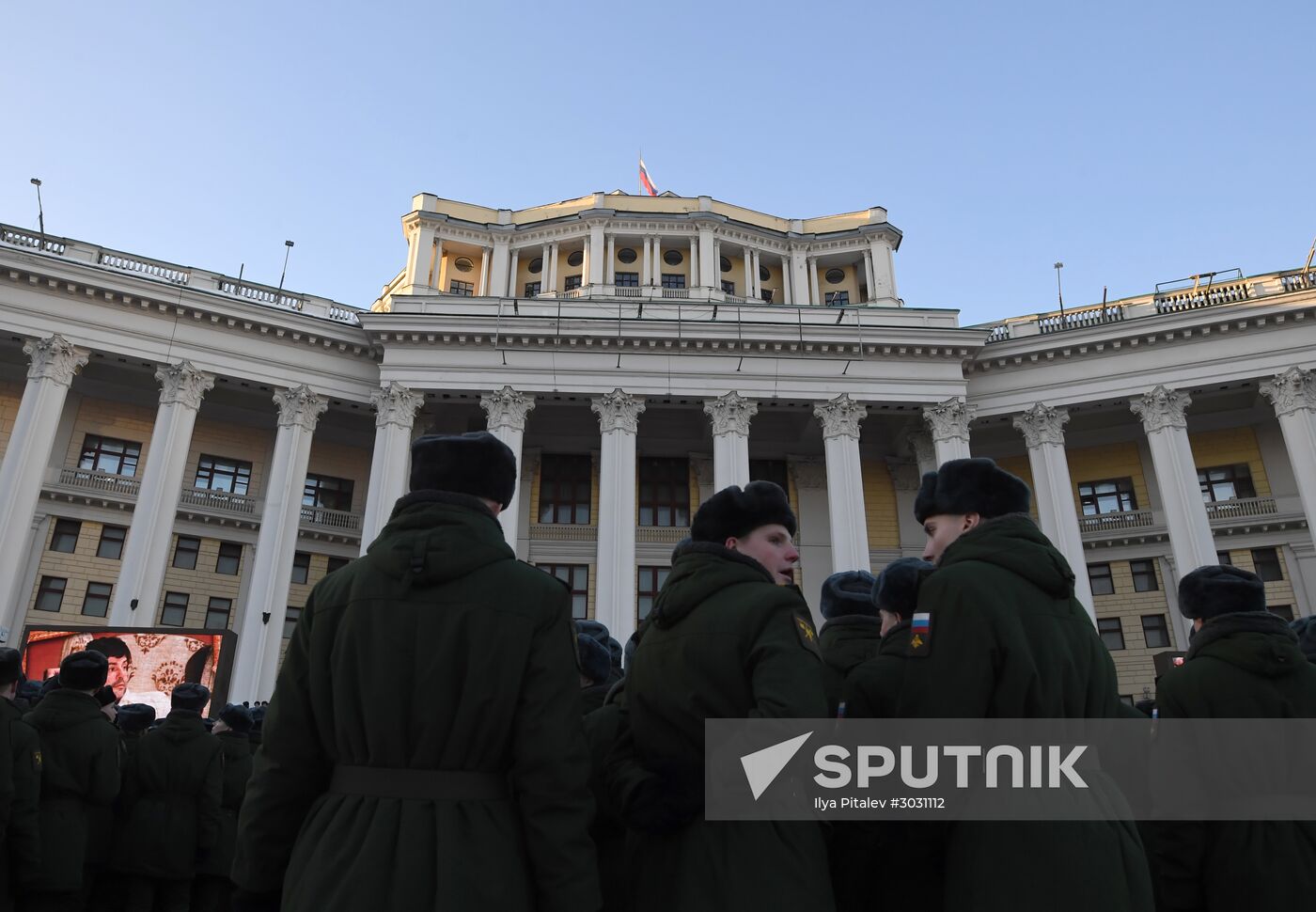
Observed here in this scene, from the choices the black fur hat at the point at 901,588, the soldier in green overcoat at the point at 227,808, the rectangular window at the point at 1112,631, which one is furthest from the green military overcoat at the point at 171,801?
the rectangular window at the point at 1112,631

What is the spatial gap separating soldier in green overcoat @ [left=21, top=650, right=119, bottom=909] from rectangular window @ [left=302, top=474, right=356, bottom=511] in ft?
80.2

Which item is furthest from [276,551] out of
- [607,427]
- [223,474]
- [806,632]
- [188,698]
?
[806,632]

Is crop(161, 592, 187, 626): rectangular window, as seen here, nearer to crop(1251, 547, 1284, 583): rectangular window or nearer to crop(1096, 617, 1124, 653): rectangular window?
crop(1096, 617, 1124, 653): rectangular window

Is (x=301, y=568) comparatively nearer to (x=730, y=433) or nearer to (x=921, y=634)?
(x=730, y=433)

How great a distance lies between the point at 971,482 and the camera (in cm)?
373

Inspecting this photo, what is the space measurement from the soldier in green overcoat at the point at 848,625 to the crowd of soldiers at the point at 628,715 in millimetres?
653

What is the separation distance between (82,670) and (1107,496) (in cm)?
3197

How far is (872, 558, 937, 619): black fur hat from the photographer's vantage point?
4301 millimetres

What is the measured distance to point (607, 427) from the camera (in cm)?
2725

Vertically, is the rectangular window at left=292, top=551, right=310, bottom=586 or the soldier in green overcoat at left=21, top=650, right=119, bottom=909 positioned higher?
the rectangular window at left=292, top=551, right=310, bottom=586

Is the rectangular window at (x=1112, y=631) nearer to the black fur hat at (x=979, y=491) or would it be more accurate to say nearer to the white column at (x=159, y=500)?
the black fur hat at (x=979, y=491)

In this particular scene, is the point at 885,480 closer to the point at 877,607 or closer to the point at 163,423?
the point at 163,423

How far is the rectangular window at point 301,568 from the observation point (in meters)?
28.8

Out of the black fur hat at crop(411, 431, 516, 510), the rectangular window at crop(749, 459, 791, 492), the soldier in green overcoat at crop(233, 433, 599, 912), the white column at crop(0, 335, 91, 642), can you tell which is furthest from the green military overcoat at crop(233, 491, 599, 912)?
the rectangular window at crop(749, 459, 791, 492)
